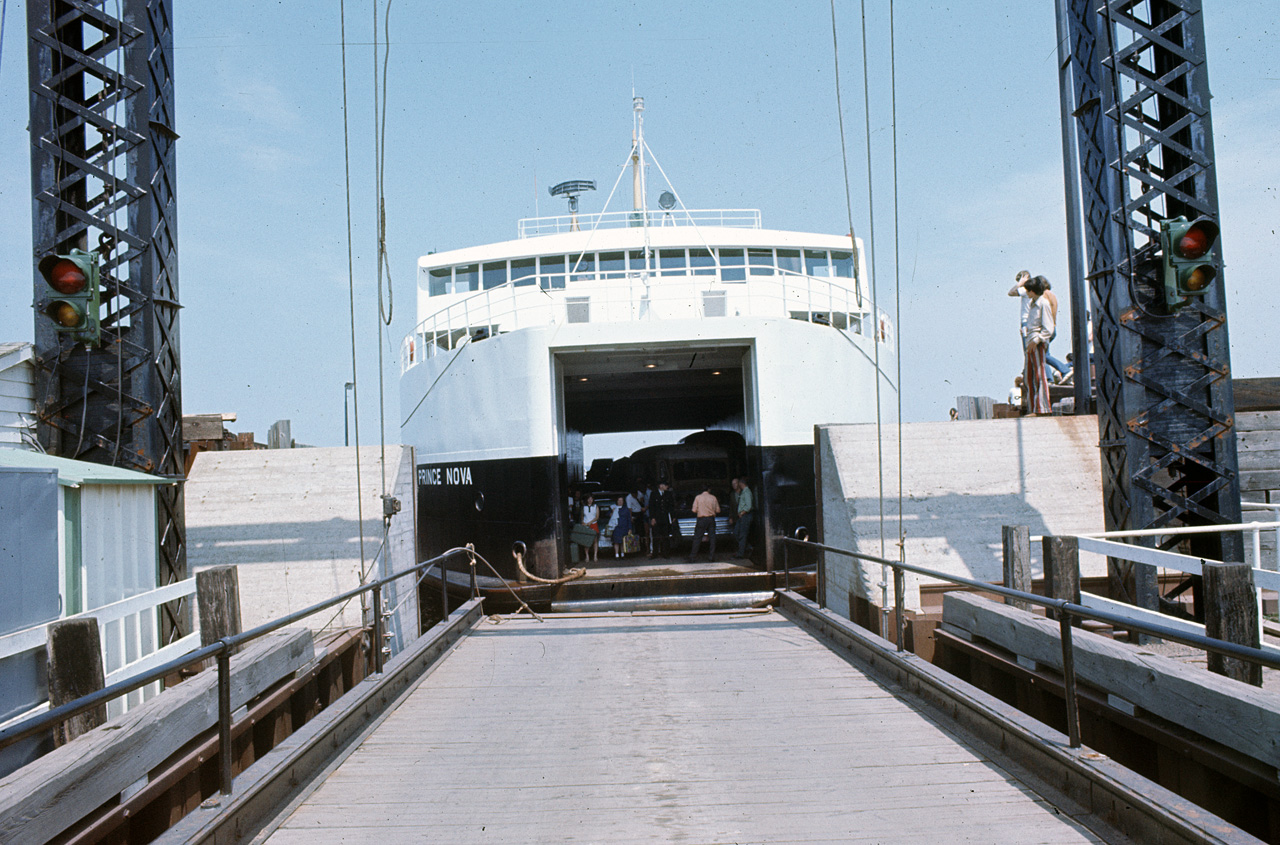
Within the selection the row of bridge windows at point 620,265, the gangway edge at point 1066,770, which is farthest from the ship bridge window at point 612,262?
the gangway edge at point 1066,770

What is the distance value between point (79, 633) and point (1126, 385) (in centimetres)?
780

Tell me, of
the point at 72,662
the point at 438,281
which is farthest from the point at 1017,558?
the point at 438,281

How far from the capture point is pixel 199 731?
4.71 metres

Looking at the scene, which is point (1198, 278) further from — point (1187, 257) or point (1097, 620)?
point (1097, 620)

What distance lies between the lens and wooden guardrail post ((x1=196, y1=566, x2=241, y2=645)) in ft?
20.4

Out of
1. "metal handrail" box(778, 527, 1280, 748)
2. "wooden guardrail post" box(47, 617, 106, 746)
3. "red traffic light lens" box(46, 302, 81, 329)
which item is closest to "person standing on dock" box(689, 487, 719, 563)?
"metal handrail" box(778, 527, 1280, 748)

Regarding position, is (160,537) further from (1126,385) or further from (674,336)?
(1126,385)

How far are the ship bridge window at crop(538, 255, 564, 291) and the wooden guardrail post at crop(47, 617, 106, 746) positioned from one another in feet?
40.8

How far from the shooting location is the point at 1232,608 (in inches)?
196

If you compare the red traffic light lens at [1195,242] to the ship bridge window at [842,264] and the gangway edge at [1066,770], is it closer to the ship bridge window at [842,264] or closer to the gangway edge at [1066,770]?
the gangway edge at [1066,770]

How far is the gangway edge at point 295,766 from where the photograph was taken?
3.35m

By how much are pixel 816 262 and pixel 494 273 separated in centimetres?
629

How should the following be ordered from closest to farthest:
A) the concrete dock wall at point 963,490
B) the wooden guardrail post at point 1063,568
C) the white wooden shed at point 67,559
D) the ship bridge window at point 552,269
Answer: the white wooden shed at point 67,559 < the wooden guardrail post at point 1063,568 < the concrete dock wall at point 963,490 < the ship bridge window at point 552,269

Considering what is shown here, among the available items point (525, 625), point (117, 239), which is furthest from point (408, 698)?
point (117, 239)
